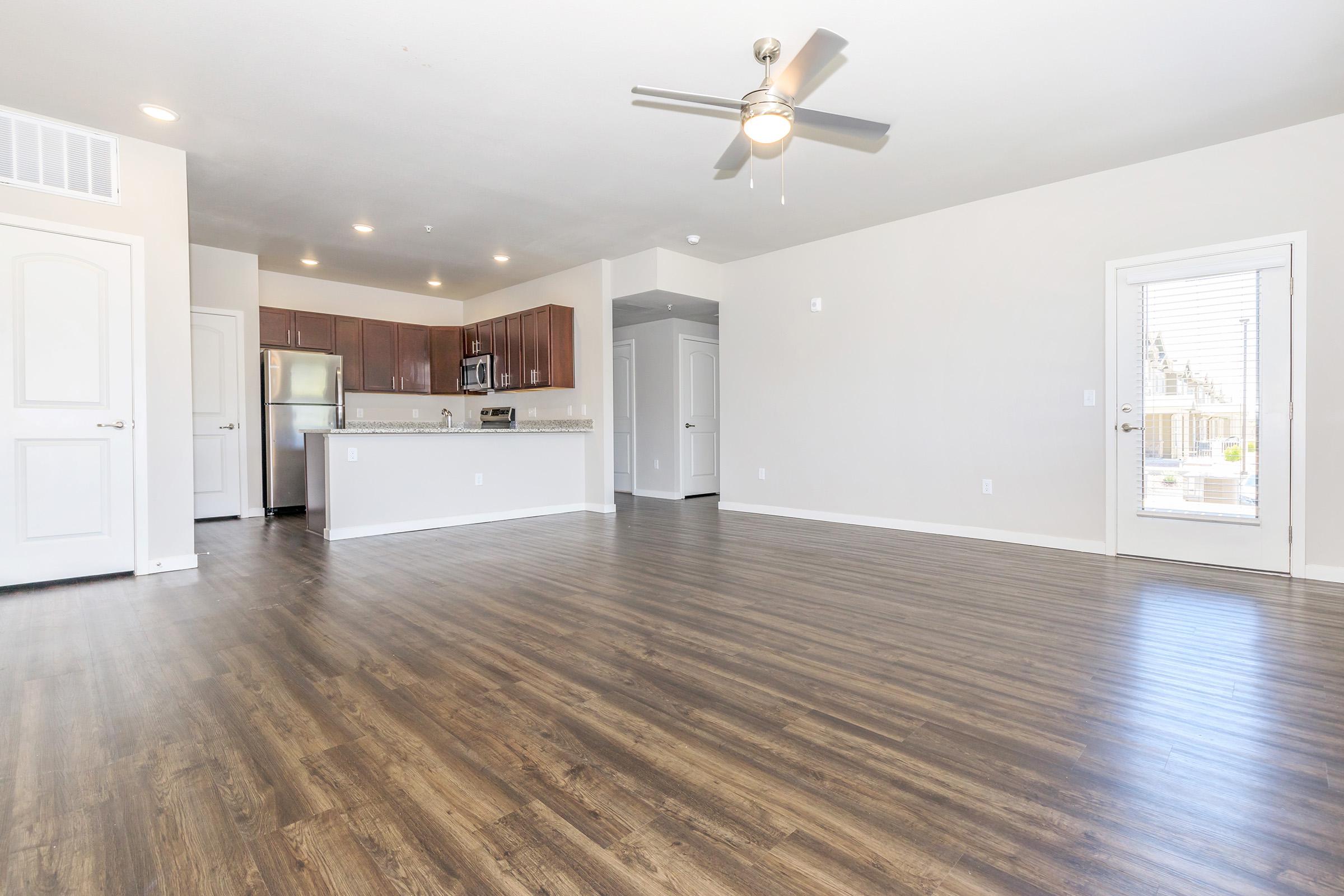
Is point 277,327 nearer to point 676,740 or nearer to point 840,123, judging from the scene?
point 840,123

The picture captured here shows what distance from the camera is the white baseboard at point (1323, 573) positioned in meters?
3.55

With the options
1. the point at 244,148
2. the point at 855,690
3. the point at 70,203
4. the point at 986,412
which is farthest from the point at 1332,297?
the point at 70,203

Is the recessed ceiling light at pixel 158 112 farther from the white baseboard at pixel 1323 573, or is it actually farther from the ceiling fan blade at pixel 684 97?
the white baseboard at pixel 1323 573

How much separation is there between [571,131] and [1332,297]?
14.3ft

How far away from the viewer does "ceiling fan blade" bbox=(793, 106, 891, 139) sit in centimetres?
282

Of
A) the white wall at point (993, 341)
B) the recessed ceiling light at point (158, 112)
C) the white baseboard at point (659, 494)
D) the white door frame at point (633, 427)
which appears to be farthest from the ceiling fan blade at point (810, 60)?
the white door frame at point (633, 427)

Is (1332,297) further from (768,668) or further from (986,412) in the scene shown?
(768,668)

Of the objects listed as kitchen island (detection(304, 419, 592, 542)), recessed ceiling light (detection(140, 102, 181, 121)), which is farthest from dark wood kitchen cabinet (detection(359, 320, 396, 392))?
recessed ceiling light (detection(140, 102, 181, 121))

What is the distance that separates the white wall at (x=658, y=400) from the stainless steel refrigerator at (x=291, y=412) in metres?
3.58

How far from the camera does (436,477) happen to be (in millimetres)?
5703

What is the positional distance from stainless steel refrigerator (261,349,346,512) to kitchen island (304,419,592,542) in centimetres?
94

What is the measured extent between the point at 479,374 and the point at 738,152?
5334mm

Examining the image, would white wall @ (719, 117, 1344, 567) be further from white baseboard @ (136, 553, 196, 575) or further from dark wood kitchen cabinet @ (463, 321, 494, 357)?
white baseboard @ (136, 553, 196, 575)

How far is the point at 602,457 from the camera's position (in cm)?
666
